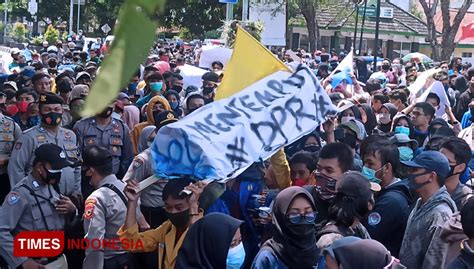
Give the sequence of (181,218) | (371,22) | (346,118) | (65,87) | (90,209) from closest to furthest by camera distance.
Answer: (181,218), (90,209), (346,118), (65,87), (371,22)

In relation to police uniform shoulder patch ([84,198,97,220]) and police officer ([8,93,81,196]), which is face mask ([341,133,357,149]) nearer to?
police officer ([8,93,81,196])

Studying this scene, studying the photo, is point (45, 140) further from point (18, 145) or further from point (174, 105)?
point (174, 105)

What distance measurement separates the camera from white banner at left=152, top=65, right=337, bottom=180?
162 inches

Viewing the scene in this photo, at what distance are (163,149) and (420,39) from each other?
43.1 meters

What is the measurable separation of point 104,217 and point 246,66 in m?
1.34

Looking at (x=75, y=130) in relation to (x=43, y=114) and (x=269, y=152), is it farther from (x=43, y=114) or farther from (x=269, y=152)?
(x=269, y=152)

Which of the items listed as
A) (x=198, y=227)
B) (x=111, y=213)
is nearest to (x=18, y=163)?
(x=111, y=213)

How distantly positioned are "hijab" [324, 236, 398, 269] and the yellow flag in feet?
5.13

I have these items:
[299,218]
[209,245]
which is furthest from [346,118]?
[209,245]

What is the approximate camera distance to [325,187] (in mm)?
4660

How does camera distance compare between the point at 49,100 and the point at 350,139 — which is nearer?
the point at 49,100

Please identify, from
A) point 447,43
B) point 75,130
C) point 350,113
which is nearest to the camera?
point 75,130

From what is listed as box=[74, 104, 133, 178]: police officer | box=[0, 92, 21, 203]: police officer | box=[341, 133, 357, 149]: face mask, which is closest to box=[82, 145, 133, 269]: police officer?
box=[74, 104, 133, 178]: police officer

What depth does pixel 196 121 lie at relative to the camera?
4.18 m
